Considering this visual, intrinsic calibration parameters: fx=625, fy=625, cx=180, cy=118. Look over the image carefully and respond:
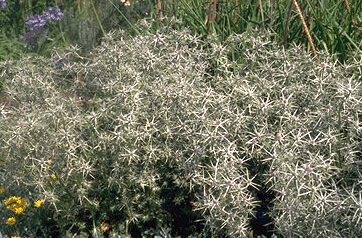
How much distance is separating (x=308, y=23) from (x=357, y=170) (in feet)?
5.93

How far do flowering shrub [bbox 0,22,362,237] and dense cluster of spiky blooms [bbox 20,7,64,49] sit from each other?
11.3 ft

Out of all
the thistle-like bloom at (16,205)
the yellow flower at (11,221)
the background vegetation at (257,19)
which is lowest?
the yellow flower at (11,221)

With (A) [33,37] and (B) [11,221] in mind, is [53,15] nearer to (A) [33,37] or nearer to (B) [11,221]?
(A) [33,37]

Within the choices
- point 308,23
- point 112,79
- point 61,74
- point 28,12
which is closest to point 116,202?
point 112,79

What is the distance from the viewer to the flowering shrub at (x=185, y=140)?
325 centimetres

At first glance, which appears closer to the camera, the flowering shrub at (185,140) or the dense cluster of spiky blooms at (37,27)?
the flowering shrub at (185,140)

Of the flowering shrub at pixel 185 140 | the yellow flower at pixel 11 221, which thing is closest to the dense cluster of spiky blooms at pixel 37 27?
the flowering shrub at pixel 185 140

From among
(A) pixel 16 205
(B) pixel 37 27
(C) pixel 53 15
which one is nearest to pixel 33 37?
(B) pixel 37 27

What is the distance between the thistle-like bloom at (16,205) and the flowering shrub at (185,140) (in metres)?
0.09

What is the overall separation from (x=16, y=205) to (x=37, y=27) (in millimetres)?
4043

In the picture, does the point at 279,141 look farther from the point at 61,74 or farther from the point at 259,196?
the point at 61,74

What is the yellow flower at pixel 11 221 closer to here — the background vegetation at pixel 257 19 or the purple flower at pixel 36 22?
the background vegetation at pixel 257 19

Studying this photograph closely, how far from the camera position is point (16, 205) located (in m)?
3.94

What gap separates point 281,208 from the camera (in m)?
3.15
